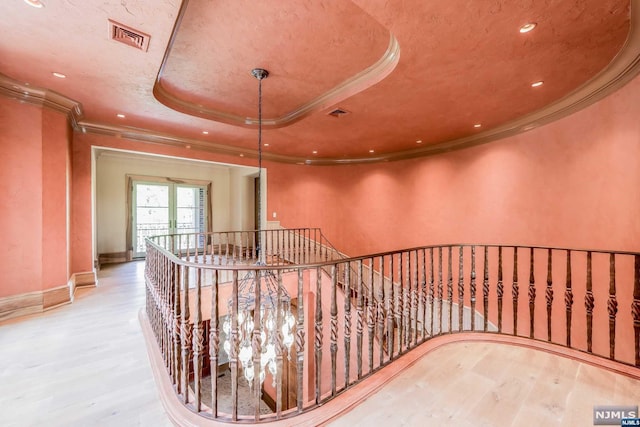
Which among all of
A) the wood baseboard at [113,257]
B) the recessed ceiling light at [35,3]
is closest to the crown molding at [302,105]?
the recessed ceiling light at [35,3]

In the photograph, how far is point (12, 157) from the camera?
134 inches

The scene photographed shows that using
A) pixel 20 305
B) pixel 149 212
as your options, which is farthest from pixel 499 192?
pixel 149 212

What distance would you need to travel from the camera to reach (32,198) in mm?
3566

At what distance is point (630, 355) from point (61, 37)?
6.53 m

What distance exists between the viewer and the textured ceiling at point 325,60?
7.02ft

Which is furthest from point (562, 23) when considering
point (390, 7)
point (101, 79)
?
point (101, 79)

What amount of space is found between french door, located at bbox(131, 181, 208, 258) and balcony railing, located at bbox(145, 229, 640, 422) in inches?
145

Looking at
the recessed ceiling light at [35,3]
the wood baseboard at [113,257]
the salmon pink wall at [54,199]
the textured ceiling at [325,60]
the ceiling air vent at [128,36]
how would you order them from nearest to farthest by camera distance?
the recessed ceiling light at [35,3], the textured ceiling at [325,60], the ceiling air vent at [128,36], the salmon pink wall at [54,199], the wood baseboard at [113,257]

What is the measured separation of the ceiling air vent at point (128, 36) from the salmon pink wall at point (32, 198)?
7.55 ft

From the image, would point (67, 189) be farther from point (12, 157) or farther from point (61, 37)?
point (61, 37)

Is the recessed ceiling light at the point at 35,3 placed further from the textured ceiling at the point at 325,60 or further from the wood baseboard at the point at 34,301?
the wood baseboard at the point at 34,301

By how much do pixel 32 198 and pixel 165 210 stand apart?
15.5 ft

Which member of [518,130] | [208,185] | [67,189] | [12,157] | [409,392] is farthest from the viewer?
[208,185]

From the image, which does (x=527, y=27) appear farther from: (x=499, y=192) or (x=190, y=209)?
(x=190, y=209)
